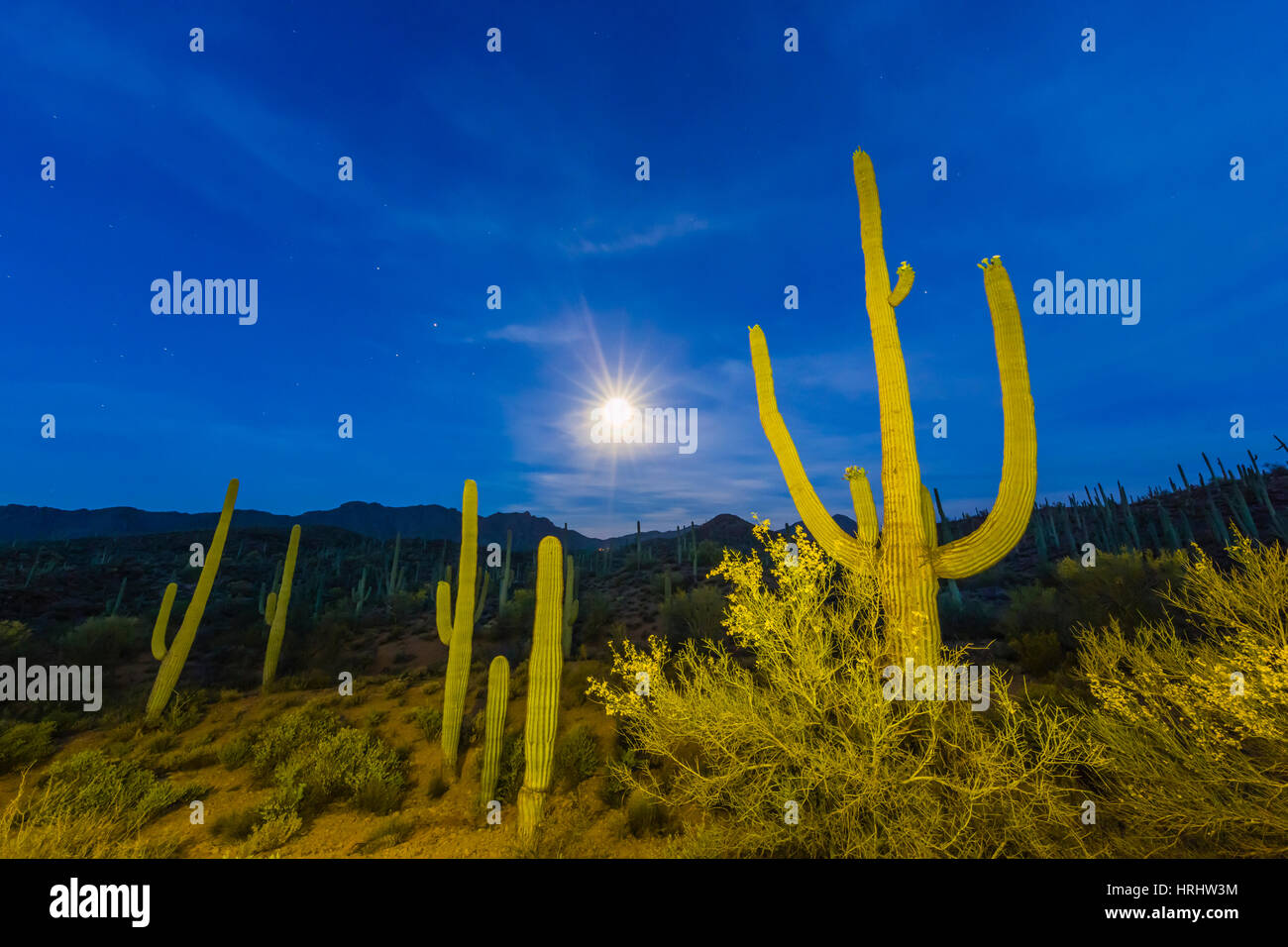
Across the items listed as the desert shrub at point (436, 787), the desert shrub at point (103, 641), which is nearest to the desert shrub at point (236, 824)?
the desert shrub at point (436, 787)

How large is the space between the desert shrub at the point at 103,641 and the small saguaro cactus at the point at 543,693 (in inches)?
709

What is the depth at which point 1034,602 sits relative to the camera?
41.2ft

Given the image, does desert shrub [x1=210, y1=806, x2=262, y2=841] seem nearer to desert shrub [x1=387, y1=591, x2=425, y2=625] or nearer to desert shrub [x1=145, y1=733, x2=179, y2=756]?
desert shrub [x1=145, y1=733, x2=179, y2=756]

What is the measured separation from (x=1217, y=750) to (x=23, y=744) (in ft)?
55.3

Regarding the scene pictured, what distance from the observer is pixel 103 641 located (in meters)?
15.3

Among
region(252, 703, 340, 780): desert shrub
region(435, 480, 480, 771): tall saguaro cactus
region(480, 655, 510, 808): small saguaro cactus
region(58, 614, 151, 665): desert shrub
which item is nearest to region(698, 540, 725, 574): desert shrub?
region(435, 480, 480, 771): tall saguaro cactus

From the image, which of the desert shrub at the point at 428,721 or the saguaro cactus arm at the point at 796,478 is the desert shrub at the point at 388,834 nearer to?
the desert shrub at the point at 428,721

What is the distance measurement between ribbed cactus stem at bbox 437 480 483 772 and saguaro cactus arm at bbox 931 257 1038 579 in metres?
7.65

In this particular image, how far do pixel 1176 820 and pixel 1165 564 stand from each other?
11380mm

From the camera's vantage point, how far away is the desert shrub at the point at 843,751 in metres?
3.91

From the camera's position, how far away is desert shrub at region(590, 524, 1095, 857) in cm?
391
